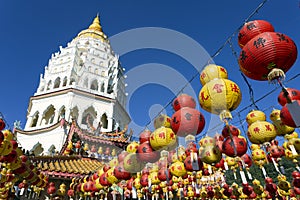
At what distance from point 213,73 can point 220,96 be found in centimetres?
53

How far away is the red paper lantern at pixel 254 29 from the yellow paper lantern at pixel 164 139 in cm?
208

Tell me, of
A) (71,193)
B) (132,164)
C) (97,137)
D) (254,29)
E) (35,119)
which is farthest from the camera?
(35,119)

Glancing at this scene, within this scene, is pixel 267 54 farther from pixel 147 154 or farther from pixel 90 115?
pixel 90 115

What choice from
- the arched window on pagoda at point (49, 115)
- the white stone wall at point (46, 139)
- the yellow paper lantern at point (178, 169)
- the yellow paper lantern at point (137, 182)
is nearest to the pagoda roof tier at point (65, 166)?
the yellow paper lantern at point (137, 182)

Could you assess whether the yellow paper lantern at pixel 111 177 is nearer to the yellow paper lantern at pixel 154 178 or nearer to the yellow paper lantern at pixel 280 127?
the yellow paper lantern at pixel 154 178

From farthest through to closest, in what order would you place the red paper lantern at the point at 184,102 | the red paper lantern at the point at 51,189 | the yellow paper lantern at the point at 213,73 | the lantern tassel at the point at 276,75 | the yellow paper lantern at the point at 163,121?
the red paper lantern at the point at 51,189
the yellow paper lantern at the point at 163,121
the red paper lantern at the point at 184,102
the yellow paper lantern at the point at 213,73
the lantern tassel at the point at 276,75

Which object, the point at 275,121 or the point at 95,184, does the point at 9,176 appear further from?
the point at 275,121

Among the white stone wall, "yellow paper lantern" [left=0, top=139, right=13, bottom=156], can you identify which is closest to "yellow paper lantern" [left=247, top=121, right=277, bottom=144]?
"yellow paper lantern" [left=0, top=139, right=13, bottom=156]

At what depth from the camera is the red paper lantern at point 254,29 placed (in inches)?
112

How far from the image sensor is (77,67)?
20750mm

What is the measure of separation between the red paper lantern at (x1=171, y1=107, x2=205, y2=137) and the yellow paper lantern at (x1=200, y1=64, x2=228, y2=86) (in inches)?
23.6

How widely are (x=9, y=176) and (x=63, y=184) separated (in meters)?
2.80

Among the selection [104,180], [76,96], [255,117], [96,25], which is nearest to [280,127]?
[255,117]

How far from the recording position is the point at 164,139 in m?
4.01
